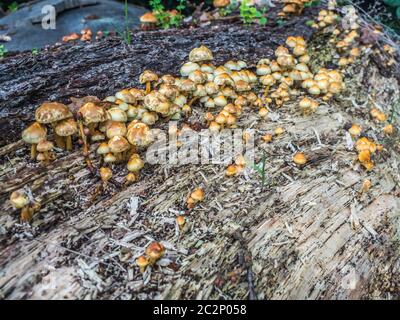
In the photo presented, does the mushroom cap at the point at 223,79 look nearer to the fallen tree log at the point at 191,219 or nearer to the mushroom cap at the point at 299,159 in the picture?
the fallen tree log at the point at 191,219

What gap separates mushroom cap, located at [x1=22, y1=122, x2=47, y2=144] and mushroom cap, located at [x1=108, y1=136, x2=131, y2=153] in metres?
0.56

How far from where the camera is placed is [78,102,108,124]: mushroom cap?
125 inches

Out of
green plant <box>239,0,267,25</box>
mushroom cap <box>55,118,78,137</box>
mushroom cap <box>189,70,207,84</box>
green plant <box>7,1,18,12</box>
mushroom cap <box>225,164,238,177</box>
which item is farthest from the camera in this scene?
green plant <box>7,1,18,12</box>

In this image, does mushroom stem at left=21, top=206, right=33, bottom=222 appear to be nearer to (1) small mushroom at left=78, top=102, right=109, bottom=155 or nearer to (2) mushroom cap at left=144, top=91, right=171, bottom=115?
(1) small mushroom at left=78, top=102, right=109, bottom=155

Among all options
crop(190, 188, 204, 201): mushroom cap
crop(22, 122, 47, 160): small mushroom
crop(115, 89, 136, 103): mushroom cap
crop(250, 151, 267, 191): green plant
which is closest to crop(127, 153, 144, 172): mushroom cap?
crop(190, 188, 204, 201): mushroom cap

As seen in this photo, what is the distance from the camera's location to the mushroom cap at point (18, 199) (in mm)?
2760

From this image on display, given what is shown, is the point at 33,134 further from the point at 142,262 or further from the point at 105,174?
the point at 142,262

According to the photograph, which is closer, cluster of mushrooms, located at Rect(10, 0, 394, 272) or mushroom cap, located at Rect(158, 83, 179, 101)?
cluster of mushrooms, located at Rect(10, 0, 394, 272)

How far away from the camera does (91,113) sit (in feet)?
10.4

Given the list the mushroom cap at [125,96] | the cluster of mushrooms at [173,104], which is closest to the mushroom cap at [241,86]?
the cluster of mushrooms at [173,104]

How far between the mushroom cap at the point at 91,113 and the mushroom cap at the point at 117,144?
0.69 feet

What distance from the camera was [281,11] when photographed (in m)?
5.88

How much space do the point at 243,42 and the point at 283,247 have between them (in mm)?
3013
